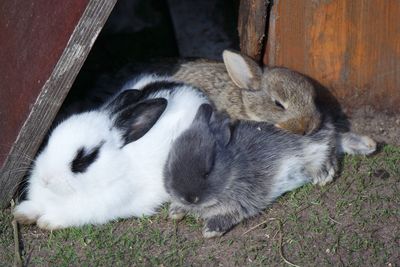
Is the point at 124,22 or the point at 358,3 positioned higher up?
the point at 358,3

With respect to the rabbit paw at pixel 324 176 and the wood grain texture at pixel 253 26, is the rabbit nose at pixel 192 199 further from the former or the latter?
the wood grain texture at pixel 253 26

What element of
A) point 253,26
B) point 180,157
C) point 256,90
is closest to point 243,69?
point 256,90

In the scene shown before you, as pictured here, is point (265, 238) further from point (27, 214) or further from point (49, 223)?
point (27, 214)

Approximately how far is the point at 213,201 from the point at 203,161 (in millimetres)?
227

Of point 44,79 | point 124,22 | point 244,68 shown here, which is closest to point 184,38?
point 124,22

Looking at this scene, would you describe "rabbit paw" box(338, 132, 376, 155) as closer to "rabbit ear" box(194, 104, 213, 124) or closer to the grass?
the grass

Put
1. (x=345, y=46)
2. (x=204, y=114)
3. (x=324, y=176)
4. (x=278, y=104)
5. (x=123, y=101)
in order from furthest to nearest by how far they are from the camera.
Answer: (x=345, y=46), (x=278, y=104), (x=324, y=176), (x=123, y=101), (x=204, y=114)

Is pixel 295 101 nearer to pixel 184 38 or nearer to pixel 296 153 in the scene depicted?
pixel 296 153

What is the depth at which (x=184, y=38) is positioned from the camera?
5.65 metres

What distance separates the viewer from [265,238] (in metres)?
3.75

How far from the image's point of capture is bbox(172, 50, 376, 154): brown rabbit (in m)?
4.01

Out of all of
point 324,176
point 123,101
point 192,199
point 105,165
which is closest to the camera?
point 192,199

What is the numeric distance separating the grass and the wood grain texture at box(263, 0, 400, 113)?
0.67 metres

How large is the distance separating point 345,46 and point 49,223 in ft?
6.31
